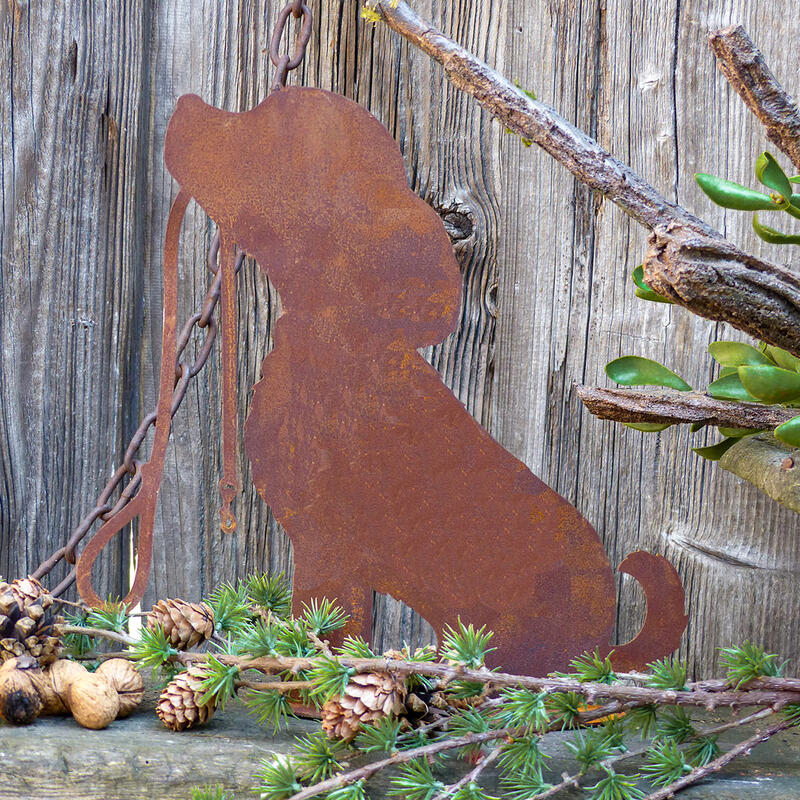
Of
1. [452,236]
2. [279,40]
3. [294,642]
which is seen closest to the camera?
[294,642]

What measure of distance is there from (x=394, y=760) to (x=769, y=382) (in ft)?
1.45

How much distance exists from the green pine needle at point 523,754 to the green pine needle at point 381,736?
9cm

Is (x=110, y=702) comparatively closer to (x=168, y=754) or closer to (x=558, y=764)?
(x=168, y=754)

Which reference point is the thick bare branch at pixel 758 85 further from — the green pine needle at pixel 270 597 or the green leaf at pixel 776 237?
the green pine needle at pixel 270 597

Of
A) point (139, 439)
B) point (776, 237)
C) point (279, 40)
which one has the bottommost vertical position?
point (139, 439)

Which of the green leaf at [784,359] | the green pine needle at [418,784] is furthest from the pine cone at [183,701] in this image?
the green leaf at [784,359]

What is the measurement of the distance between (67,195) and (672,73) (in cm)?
82

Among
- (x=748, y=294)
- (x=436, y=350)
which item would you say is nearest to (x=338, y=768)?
(x=748, y=294)

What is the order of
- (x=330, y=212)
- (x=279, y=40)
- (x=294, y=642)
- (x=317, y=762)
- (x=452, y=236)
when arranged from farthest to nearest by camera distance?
(x=452, y=236) < (x=279, y=40) < (x=330, y=212) < (x=294, y=642) < (x=317, y=762)

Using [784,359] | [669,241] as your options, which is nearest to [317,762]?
[669,241]

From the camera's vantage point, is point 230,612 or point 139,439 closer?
point 230,612

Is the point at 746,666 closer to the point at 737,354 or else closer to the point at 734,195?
the point at 737,354

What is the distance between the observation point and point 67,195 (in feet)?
3.79

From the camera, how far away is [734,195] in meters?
0.78
